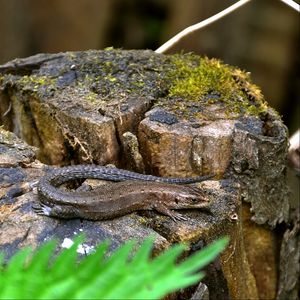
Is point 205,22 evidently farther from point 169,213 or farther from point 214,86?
point 169,213

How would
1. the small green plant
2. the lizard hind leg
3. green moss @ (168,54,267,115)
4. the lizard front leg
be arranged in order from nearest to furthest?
1. the small green plant
2. the lizard front leg
3. the lizard hind leg
4. green moss @ (168,54,267,115)

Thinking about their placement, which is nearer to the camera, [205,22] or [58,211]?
[58,211]

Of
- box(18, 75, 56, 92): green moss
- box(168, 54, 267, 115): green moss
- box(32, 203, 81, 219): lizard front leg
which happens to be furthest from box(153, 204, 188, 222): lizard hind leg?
box(18, 75, 56, 92): green moss

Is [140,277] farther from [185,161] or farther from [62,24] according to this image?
[62,24]

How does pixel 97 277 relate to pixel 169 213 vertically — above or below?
above

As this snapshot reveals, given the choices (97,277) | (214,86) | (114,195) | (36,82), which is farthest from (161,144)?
(97,277)

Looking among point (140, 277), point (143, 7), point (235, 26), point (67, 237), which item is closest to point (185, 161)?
point (67, 237)

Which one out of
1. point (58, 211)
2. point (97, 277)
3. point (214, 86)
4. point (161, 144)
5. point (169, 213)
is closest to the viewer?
point (97, 277)

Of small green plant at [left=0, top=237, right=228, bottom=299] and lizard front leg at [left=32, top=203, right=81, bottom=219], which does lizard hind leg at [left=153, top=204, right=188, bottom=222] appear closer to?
lizard front leg at [left=32, top=203, right=81, bottom=219]
